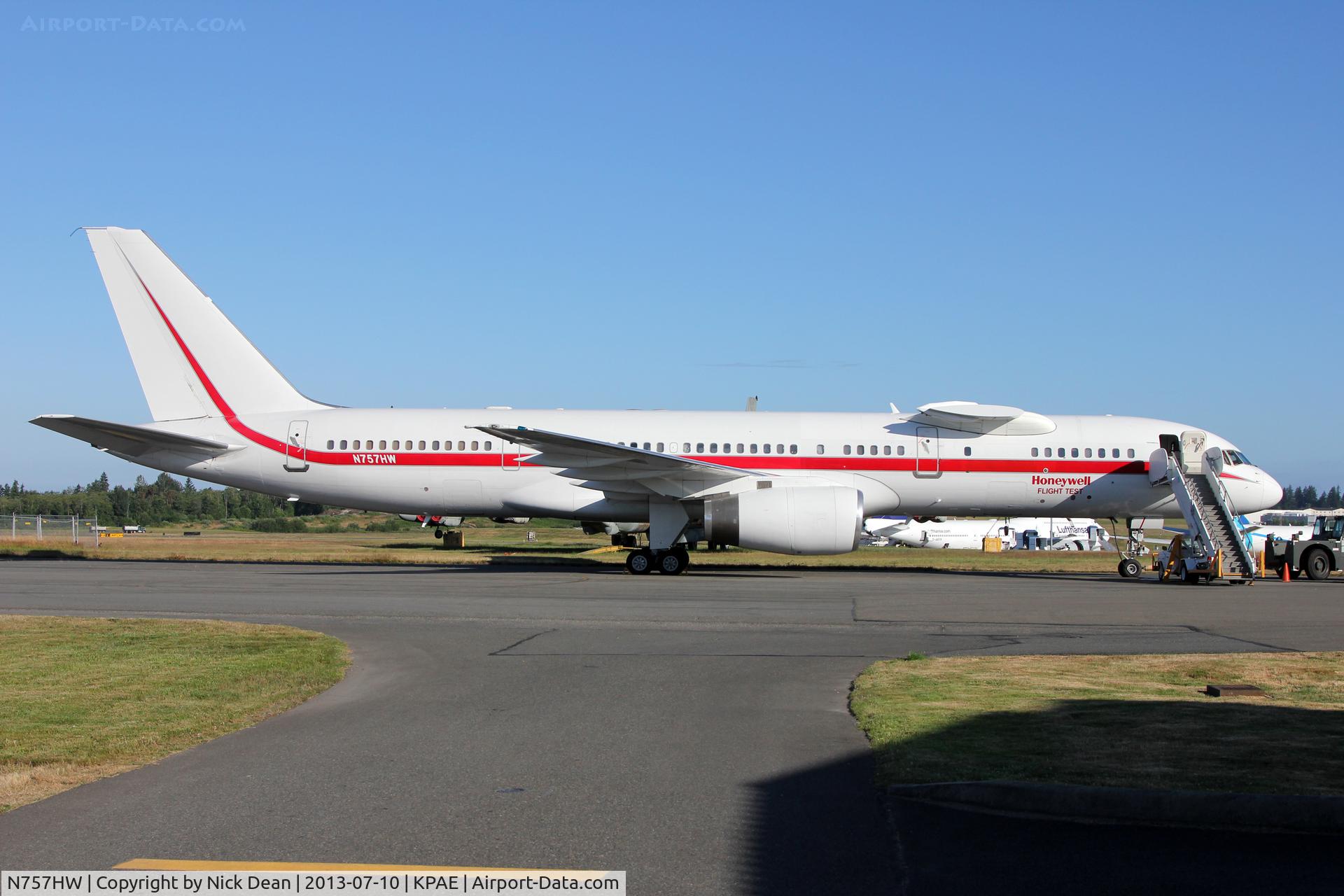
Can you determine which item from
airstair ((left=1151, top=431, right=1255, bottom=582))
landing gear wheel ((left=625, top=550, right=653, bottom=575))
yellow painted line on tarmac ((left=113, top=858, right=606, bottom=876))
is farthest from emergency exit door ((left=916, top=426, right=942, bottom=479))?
yellow painted line on tarmac ((left=113, top=858, right=606, bottom=876))

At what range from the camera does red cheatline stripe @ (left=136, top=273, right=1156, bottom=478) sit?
2519 centimetres

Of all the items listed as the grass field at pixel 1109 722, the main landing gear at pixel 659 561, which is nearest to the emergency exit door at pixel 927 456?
the main landing gear at pixel 659 561

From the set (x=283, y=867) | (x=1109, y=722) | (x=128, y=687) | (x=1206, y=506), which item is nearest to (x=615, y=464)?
(x=1206, y=506)

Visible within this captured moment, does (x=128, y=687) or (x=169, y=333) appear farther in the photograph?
(x=169, y=333)

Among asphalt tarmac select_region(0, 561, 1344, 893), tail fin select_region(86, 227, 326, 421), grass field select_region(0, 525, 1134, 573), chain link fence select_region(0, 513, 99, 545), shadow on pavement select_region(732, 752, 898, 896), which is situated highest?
tail fin select_region(86, 227, 326, 421)

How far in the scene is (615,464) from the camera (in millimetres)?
23078

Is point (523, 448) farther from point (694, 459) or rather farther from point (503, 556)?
point (503, 556)

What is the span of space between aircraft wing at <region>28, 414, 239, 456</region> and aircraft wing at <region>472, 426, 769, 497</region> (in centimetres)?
712

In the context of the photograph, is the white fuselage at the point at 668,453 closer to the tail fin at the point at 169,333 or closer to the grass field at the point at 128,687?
the tail fin at the point at 169,333

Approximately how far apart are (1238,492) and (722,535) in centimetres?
1298

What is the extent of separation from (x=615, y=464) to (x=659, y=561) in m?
2.65

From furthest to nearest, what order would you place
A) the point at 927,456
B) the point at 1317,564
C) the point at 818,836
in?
the point at 1317,564, the point at 927,456, the point at 818,836

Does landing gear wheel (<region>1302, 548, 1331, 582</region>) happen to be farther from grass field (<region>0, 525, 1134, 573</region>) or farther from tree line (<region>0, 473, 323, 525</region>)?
tree line (<region>0, 473, 323, 525</region>)

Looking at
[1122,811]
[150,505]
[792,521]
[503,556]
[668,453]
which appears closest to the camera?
[1122,811]
